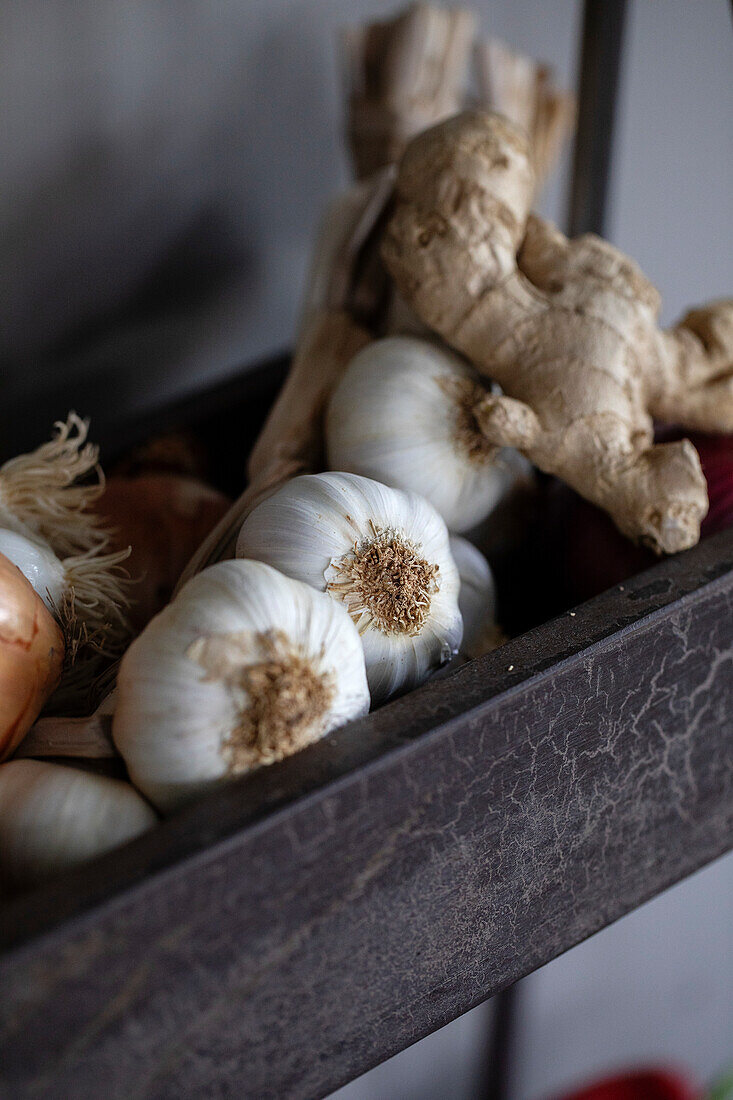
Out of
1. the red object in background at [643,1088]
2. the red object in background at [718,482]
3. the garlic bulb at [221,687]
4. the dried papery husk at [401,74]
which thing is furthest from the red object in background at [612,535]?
the red object in background at [643,1088]

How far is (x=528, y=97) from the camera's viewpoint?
2.80ft

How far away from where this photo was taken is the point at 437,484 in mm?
535

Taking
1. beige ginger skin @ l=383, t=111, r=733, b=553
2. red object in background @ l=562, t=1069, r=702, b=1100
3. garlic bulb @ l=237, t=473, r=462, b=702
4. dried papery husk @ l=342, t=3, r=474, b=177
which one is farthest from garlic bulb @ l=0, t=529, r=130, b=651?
red object in background @ l=562, t=1069, r=702, b=1100

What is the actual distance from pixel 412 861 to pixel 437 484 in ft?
0.77

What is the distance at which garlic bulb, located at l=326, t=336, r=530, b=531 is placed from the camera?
0.52 meters

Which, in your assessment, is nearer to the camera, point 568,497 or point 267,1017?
point 267,1017

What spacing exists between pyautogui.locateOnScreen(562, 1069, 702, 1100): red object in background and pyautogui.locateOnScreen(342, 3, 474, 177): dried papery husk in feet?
3.39

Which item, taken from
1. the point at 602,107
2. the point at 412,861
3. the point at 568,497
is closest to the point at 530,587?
the point at 568,497

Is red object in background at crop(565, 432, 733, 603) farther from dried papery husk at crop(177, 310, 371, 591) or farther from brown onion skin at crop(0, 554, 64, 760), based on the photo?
brown onion skin at crop(0, 554, 64, 760)

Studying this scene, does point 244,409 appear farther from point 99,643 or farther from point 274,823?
point 274,823

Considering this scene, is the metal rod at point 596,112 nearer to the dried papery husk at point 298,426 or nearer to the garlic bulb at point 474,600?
the dried papery husk at point 298,426

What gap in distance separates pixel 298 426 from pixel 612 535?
0.22 metres

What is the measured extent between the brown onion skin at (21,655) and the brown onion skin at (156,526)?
0.12m

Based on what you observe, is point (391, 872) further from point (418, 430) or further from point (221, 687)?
point (418, 430)
